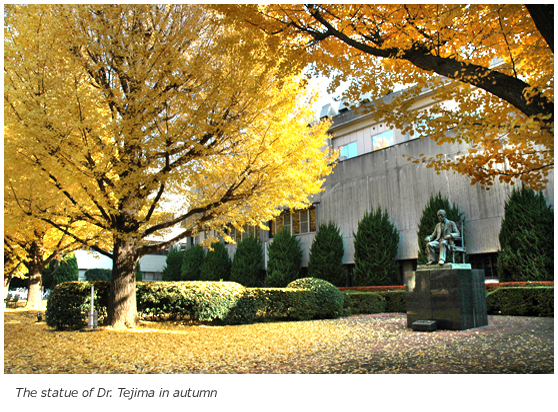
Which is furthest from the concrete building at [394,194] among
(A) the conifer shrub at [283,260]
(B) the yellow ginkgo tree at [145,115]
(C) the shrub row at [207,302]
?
(B) the yellow ginkgo tree at [145,115]

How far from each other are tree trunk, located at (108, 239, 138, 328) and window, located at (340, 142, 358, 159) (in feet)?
50.4

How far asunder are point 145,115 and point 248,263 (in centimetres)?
1600

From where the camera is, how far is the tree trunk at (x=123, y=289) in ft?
31.4

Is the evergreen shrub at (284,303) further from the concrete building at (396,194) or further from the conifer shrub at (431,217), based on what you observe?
the concrete building at (396,194)

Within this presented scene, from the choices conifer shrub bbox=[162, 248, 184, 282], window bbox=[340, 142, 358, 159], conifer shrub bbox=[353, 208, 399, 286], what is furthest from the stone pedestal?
conifer shrub bbox=[162, 248, 184, 282]

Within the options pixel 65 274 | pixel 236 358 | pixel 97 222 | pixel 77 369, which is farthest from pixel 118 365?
pixel 65 274

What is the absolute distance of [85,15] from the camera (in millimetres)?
8281

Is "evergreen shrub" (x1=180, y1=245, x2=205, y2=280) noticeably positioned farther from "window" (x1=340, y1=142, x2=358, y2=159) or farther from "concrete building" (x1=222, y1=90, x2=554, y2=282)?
"window" (x1=340, y1=142, x2=358, y2=159)

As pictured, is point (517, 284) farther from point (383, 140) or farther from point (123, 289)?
point (123, 289)

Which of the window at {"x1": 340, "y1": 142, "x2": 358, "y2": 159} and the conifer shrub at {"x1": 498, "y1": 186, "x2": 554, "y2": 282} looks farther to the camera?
the window at {"x1": 340, "y1": 142, "x2": 358, "y2": 159}

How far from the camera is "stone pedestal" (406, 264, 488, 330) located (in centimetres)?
873

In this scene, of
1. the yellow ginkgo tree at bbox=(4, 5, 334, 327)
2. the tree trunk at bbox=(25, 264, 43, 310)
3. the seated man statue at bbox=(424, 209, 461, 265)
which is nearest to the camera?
the yellow ginkgo tree at bbox=(4, 5, 334, 327)

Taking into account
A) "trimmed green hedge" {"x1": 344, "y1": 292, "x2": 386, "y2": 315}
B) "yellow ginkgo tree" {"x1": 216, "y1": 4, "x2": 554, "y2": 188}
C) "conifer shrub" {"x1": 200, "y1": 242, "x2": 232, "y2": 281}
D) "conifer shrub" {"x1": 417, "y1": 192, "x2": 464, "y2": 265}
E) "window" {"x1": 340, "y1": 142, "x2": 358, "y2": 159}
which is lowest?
"trimmed green hedge" {"x1": 344, "y1": 292, "x2": 386, "y2": 315}

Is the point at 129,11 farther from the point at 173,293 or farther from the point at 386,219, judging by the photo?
the point at 386,219
